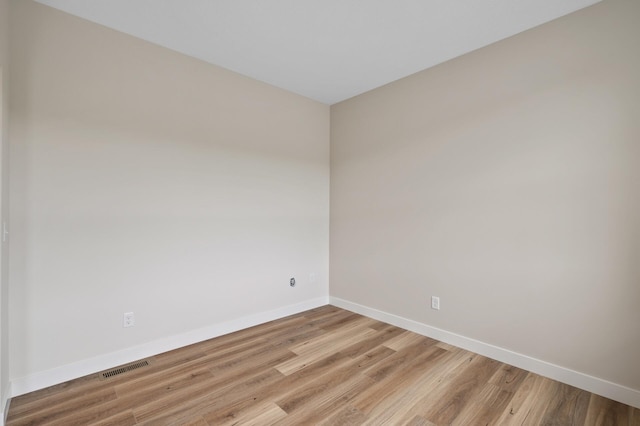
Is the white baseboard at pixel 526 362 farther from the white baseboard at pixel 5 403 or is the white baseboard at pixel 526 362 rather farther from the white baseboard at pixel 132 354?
the white baseboard at pixel 5 403

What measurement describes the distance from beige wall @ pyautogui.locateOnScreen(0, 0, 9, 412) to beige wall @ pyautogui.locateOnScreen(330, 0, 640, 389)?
3051mm

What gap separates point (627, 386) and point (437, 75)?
2.79 m

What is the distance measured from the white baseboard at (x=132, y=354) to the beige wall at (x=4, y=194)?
17 centimetres

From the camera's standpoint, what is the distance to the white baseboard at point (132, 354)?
2070 millimetres

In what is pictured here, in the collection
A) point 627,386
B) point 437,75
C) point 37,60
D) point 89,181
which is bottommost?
point 627,386

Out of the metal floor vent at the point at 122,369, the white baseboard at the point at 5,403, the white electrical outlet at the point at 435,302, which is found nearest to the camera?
the white baseboard at the point at 5,403

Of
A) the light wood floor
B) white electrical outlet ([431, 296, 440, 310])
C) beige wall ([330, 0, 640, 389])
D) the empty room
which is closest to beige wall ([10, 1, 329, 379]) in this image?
the empty room

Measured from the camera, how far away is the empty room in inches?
78.0

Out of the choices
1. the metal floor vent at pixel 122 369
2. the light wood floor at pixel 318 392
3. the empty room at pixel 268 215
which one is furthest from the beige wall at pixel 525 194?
the metal floor vent at pixel 122 369

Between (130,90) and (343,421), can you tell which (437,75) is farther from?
(343,421)

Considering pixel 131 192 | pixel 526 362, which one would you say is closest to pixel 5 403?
pixel 131 192

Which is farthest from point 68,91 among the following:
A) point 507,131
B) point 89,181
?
point 507,131

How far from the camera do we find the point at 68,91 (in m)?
2.21

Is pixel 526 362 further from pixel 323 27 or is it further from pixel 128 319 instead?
pixel 128 319
